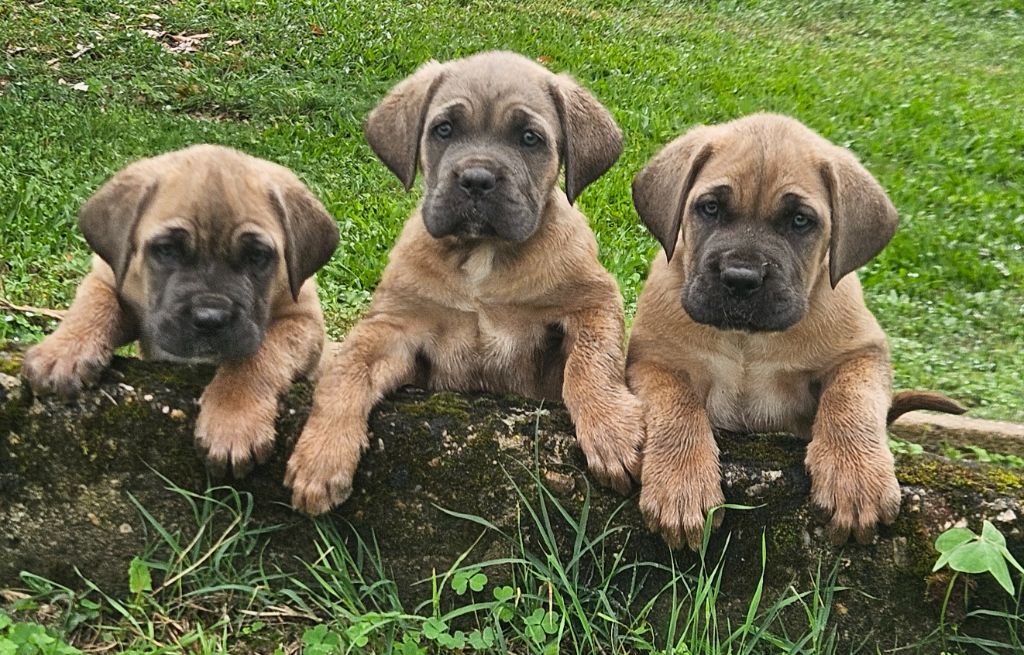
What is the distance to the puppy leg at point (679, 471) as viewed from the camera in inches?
155

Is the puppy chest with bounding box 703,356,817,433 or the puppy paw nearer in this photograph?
the puppy paw

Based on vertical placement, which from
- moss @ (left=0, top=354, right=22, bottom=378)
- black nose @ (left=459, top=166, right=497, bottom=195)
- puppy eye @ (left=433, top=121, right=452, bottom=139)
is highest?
puppy eye @ (left=433, top=121, right=452, bottom=139)

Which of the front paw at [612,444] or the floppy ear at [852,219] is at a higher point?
the floppy ear at [852,219]

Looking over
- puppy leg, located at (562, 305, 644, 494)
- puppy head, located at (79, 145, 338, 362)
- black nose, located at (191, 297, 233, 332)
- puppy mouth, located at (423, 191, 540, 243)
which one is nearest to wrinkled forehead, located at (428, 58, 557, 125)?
puppy mouth, located at (423, 191, 540, 243)

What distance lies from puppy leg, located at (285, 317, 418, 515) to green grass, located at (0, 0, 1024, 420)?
248cm

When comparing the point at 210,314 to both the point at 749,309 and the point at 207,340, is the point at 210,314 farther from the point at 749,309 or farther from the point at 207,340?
the point at 749,309

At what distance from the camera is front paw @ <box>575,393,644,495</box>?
4.08 m

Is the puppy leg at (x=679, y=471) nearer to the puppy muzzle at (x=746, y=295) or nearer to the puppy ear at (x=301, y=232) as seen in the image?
the puppy muzzle at (x=746, y=295)

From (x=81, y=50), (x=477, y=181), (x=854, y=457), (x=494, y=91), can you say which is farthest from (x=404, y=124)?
(x=81, y=50)

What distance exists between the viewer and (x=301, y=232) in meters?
4.82

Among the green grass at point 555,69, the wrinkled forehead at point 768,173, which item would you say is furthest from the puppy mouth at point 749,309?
the green grass at point 555,69

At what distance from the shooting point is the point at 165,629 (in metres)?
3.96

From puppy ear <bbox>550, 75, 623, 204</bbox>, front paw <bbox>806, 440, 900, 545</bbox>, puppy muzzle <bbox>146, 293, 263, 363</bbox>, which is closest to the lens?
front paw <bbox>806, 440, 900, 545</bbox>

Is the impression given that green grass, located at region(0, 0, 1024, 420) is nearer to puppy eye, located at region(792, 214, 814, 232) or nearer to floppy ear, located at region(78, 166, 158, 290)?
floppy ear, located at region(78, 166, 158, 290)
